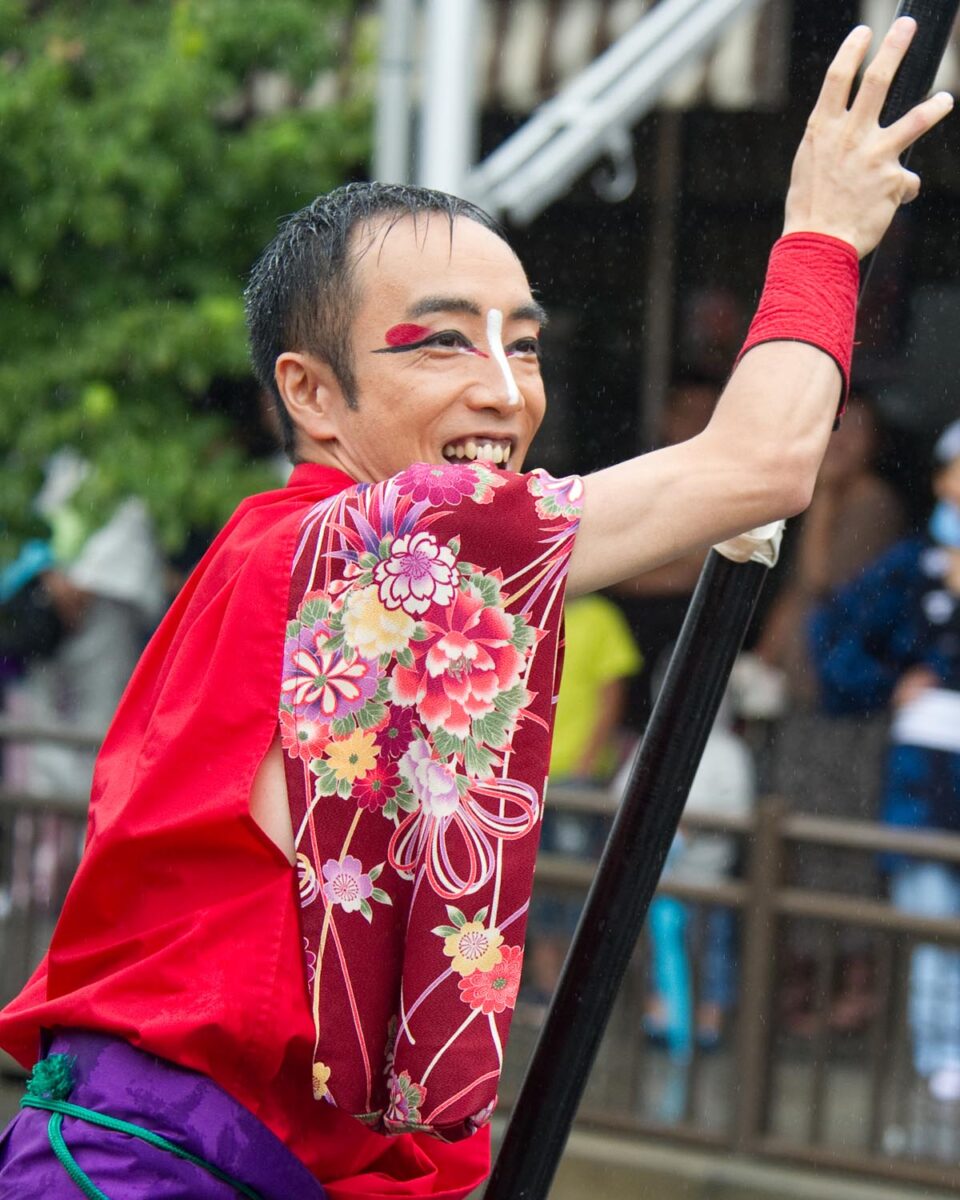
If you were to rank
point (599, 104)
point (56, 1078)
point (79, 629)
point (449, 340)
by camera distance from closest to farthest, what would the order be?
1. point (56, 1078)
2. point (449, 340)
3. point (599, 104)
4. point (79, 629)

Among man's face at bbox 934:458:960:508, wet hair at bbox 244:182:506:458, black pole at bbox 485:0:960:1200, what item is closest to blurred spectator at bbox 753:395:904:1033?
man's face at bbox 934:458:960:508

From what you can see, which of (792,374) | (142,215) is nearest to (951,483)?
(142,215)

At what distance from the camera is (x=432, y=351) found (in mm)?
1982

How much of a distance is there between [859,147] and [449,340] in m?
0.47

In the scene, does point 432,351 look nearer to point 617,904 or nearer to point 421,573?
point 421,573

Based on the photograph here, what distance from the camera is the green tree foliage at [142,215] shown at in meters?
5.83

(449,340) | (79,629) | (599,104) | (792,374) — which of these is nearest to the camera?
(792,374)

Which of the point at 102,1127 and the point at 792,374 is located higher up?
the point at 792,374

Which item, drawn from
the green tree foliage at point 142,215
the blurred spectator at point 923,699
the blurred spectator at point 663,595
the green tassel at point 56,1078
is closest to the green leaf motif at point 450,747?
the green tassel at point 56,1078

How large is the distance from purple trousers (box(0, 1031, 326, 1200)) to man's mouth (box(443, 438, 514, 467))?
69 centimetres

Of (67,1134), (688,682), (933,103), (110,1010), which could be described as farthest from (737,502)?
(67,1134)

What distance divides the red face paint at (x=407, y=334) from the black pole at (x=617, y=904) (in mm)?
384

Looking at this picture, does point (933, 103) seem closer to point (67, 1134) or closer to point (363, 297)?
point (363, 297)

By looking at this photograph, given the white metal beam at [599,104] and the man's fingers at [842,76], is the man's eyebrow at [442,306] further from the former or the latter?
the white metal beam at [599,104]
